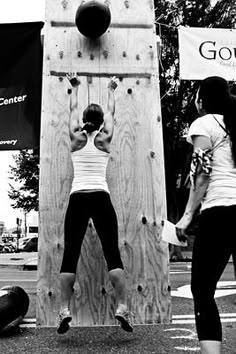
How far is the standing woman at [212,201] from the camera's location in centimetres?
245

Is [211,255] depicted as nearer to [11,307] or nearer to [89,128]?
[89,128]

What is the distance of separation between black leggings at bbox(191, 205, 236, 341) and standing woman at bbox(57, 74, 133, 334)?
1.05 metres

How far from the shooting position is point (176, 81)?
→ 1670 centimetres

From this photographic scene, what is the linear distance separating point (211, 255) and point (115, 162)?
2.22m

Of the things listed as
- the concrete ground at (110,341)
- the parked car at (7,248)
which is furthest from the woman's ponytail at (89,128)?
the parked car at (7,248)

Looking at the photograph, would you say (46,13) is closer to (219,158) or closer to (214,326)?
(219,158)

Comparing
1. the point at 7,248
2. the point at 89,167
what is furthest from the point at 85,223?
the point at 7,248

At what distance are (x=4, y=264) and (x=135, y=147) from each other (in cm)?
1265

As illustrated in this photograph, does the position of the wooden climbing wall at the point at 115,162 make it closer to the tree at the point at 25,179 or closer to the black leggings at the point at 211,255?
the black leggings at the point at 211,255

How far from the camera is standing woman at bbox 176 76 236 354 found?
2.45 meters

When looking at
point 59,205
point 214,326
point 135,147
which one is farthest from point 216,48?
point 214,326

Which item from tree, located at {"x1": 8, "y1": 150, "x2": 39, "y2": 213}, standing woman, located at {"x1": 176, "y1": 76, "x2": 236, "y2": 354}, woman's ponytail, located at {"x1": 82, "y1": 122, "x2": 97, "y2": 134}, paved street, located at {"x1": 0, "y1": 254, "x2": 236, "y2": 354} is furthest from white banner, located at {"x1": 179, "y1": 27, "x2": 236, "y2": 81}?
tree, located at {"x1": 8, "y1": 150, "x2": 39, "y2": 213}

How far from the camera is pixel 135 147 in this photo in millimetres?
4582

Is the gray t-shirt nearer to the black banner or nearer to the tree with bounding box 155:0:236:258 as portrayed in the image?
the black banner
